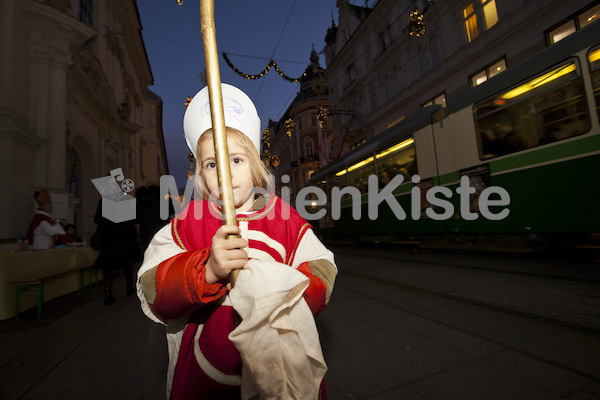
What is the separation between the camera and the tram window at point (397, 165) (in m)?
7.09

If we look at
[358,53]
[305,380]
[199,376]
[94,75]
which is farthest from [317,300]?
[358,53]

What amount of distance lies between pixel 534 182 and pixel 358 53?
58.5 ft

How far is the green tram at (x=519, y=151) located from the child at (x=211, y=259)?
16.6ft

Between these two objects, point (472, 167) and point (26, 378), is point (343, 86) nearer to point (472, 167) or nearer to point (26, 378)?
point (472, 167)

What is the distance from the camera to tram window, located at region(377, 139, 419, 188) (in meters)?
7.09

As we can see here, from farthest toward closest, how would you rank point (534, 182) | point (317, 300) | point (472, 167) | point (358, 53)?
1. point (358, 53)
2. point (472, 167)
3. point (534, 182)
4. point (317, 300)

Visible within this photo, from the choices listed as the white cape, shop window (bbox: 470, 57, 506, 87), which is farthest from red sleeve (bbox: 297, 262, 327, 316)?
shop window (bbox: 470, 57, 506, 87)

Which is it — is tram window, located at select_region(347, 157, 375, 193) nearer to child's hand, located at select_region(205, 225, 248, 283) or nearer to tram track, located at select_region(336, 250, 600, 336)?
tram track, located at select_region(336, 250, 600, 336)

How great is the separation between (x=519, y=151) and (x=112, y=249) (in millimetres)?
7319

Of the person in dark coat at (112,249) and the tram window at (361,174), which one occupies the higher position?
the tram window at (361,174)

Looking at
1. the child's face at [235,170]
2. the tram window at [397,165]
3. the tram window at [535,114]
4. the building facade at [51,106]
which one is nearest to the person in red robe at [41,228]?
the building facade at [51,106]

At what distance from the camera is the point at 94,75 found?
35.8 feet

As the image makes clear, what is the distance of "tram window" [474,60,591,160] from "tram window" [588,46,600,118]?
0.12 metres

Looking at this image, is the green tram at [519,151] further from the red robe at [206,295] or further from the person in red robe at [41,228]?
the person in red robe at [41,228]
